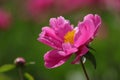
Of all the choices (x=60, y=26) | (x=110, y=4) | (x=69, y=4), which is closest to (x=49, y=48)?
(x=69, y=4)

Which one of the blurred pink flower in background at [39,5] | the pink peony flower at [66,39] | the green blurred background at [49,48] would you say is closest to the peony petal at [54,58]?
the pink peony flower at [66,39]

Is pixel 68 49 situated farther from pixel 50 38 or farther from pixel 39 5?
pixel 39 5

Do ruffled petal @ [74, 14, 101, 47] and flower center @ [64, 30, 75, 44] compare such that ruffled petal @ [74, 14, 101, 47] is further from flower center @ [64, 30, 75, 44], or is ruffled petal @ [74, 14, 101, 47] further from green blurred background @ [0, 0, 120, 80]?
green blurred background @ [0, 0, 120, 80]

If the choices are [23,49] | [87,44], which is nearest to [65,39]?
[87,44]

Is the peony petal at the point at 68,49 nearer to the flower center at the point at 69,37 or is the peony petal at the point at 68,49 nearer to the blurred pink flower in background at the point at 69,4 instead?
the flower center at the point at 69,37

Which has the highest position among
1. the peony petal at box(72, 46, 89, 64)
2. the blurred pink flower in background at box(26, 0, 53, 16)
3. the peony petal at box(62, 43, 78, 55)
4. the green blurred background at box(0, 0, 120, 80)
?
the blurred pink flower in background at box(26, 0, 53, 16)

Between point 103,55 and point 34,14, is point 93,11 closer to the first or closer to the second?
point 103,55

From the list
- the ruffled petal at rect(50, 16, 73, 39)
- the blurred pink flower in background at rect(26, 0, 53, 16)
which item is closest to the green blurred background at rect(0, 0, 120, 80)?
the blurred pink flower in background at rect(26, 0, 53, 16)
